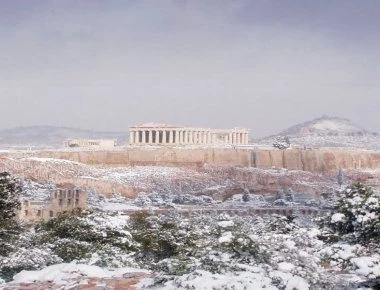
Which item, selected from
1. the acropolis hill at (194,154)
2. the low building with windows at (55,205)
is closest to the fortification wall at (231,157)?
the acropolis hill at (194,154)

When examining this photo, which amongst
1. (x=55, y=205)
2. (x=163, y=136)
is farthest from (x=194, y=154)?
(x=55, y=205)

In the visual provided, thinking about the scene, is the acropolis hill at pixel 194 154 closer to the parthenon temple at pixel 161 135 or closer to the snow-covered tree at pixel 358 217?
the parthenon temple at pixel 161 135

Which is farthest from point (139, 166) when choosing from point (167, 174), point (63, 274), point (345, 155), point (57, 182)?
point (63, 274)

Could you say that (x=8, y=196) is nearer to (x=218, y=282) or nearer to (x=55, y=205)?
(x=218, y=282)

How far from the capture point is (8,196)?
22.8 m

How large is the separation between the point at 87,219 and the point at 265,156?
413ft

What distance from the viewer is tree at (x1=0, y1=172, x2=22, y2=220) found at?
72.9ft

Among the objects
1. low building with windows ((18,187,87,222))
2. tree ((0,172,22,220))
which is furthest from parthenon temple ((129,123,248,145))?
tree ((0,172,22,220))

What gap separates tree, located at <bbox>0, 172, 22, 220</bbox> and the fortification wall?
10053 cm

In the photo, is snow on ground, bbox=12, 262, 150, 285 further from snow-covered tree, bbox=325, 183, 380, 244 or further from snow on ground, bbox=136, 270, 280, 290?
snow-covered tree, bbox=325, 183, 380, 244

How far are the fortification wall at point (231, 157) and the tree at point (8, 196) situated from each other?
330 ft

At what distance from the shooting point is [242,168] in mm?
131250

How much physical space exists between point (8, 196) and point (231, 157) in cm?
11882

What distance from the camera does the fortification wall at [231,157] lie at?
133 metres
